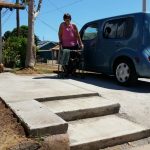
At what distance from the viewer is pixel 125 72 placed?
870cm

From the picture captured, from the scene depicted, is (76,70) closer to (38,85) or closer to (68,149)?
(38,85)

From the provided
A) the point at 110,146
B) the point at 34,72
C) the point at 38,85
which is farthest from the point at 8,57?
the point at 110,146

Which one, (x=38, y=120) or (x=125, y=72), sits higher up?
(x=125, y=72)

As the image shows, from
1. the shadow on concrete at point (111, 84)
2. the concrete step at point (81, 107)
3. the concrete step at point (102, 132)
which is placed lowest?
the concrete step at point (102, 132)

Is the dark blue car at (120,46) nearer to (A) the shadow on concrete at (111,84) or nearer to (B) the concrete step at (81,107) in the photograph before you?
(A) the shadow on concrete at (111,84)

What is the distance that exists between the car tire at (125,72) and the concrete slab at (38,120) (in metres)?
3.38

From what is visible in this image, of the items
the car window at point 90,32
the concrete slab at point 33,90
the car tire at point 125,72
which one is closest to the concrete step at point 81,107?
the concrete slab at point 33,90

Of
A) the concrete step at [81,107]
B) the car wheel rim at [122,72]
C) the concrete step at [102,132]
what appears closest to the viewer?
the concrete step at [102,132]

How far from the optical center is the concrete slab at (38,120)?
181 inches

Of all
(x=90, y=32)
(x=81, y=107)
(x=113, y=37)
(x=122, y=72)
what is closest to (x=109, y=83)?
(x=122, y=72)

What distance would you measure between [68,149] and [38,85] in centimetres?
339

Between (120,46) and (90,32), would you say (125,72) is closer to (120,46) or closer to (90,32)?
(120,46)

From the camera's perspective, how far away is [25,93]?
22.2 feet

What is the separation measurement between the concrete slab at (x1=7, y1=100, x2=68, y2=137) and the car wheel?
338 cm
